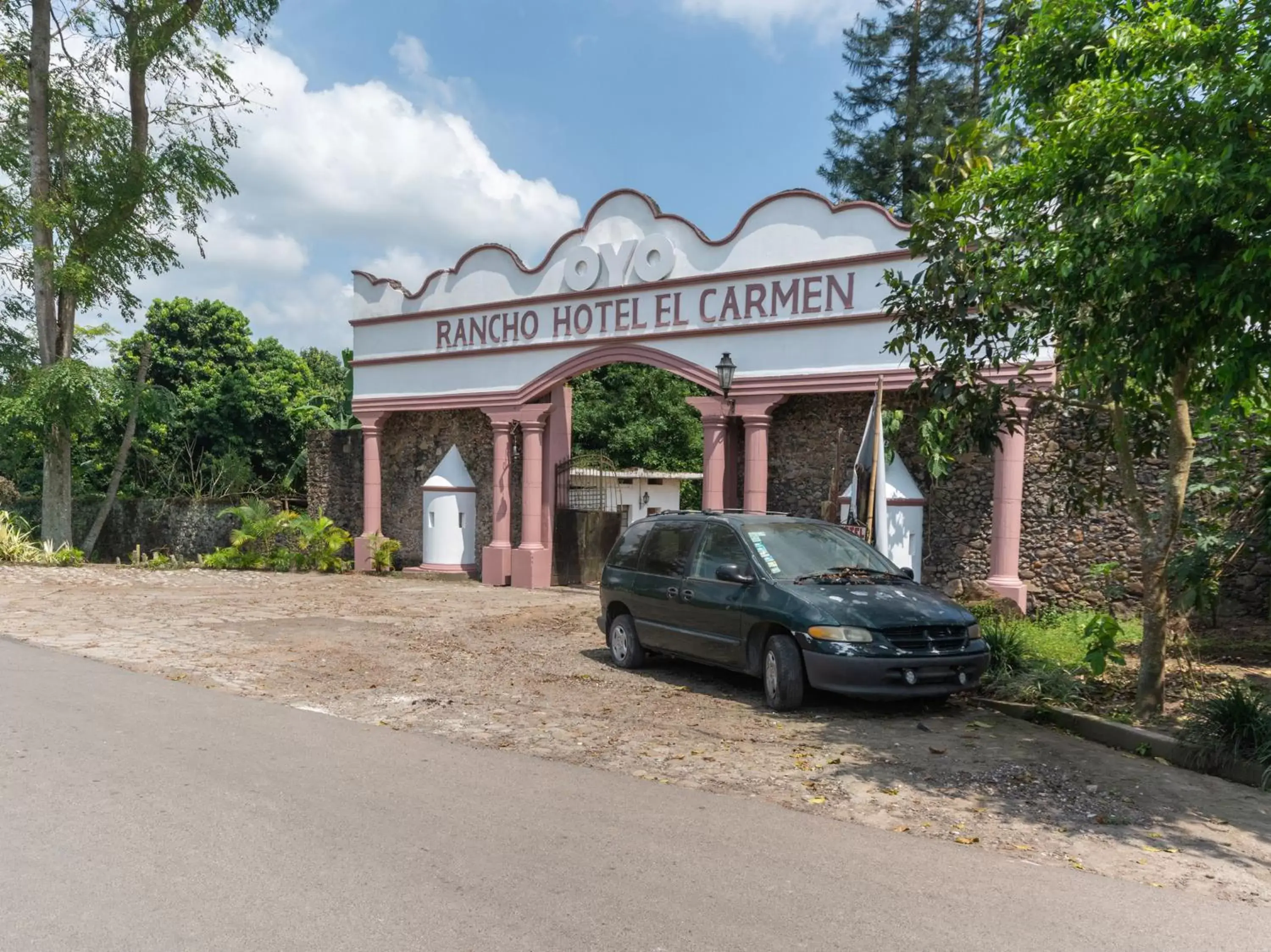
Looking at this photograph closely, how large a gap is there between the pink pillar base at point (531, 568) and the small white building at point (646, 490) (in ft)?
26.2

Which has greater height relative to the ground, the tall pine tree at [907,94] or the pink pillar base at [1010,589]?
the tall pine tree at [907,94]

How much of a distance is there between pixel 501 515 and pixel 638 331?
4679 mm

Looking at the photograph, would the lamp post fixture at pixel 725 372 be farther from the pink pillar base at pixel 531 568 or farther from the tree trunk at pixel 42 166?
the tree trunk at pixel 42 166

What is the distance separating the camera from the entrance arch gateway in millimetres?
15383

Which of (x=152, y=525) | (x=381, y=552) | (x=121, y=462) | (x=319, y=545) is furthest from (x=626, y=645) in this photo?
(x=152, y=525)

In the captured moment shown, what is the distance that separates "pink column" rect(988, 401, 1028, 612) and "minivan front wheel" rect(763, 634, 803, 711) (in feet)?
21.9

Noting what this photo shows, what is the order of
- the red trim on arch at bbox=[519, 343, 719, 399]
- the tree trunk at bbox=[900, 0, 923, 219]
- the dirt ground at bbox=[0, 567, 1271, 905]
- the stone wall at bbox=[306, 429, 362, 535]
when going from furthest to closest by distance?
the tree trunk at bbox=[900, 0, 923, 219] < the stone wall at bbox=[306, 429, 362, 535] < the red trim on arch at bbox=[519, 343, 719, 399] < the dirt ground at bbox=[0, 567, 1271, 905]

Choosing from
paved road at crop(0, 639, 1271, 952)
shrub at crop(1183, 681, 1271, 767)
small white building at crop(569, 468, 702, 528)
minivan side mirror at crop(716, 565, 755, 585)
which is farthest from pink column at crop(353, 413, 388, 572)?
shrub at crop(1183, 681, 1271, 767)

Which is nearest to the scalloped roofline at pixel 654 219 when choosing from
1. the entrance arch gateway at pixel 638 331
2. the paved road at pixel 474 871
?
the entrance arch gateway at pixel 638 331

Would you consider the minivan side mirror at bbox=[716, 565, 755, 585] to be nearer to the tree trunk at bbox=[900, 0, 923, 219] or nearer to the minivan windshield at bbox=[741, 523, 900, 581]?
the minivan windshield at bbox=[741, 523, 900, 581]

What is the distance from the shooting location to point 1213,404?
7223mm

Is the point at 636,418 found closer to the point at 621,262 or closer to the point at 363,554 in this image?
the point at 363,554

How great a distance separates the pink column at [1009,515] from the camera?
1409 centimetres

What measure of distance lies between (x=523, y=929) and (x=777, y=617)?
15.7 ft
